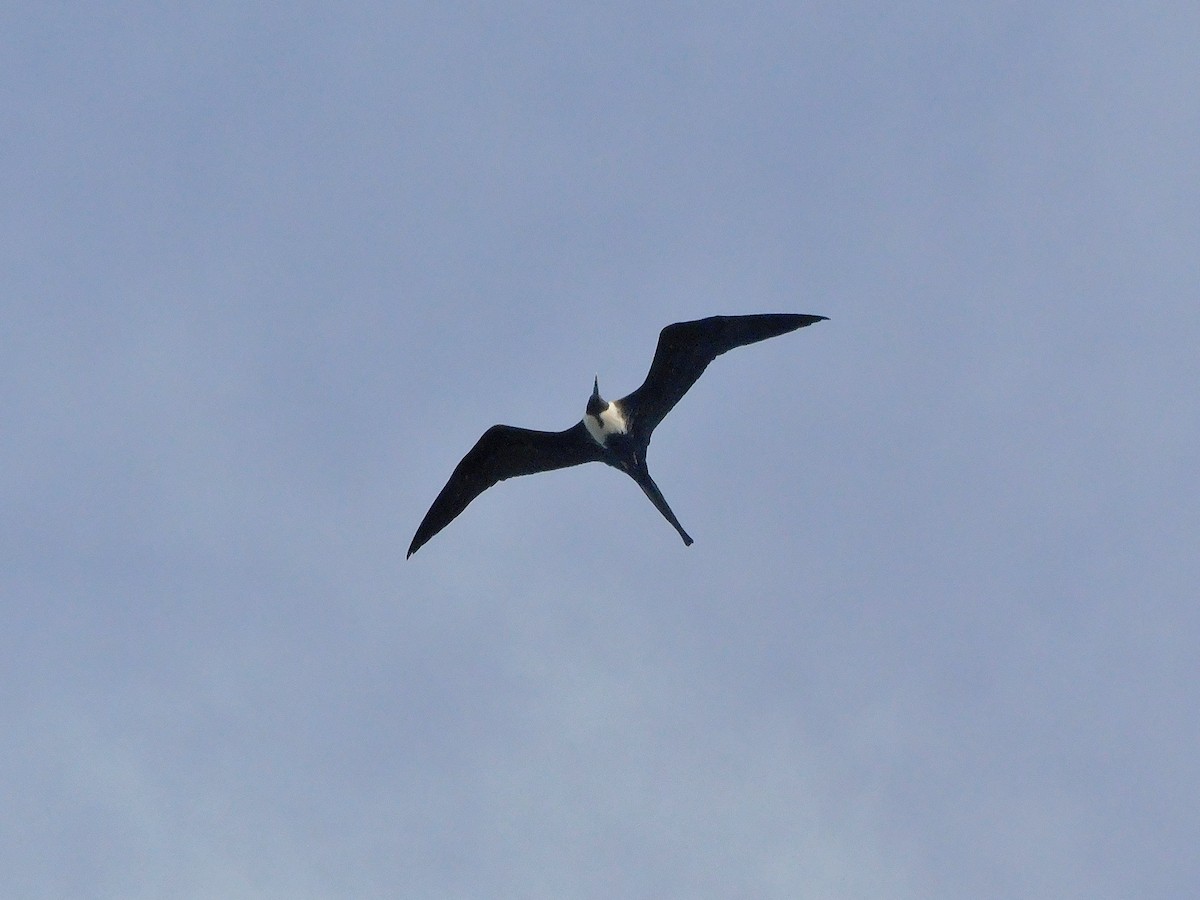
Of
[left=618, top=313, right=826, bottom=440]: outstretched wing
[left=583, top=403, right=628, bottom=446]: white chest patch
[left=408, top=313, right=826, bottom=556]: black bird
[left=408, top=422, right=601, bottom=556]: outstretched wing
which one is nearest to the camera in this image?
[left=618, top=313, right=826, bottom=440]: outstretched wing

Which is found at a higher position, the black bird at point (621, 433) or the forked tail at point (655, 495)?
the black bird at point (621, 433)

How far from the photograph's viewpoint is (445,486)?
72.6 feet

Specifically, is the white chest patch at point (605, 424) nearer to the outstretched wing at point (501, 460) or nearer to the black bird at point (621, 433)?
the black bird at point (621, 433)

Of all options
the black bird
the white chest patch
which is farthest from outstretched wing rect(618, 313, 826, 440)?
the white chest patch

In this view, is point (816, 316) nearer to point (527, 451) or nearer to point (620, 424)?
point (620, 424)

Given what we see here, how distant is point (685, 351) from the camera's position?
2128cm

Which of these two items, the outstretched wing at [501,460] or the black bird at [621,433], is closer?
the black bird at [621,433]

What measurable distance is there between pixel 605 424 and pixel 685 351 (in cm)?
151

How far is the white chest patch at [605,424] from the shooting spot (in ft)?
70.5

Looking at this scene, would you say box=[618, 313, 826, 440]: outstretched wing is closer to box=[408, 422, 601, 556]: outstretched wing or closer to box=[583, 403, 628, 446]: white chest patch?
box=[583, 403, 628, 446]: white chest patch

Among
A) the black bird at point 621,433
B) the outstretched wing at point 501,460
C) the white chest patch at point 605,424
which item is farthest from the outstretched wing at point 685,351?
the outstretched wing at point 501,460

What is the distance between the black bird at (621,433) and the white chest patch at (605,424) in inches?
0.6

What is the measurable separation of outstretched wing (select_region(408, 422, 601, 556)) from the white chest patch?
0.71 ft

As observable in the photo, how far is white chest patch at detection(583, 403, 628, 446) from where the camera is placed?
2148 centimetres
